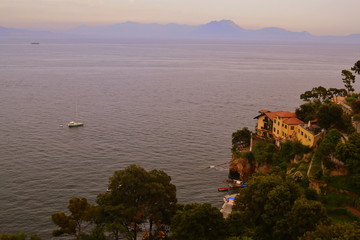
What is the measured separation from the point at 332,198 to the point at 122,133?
166ft

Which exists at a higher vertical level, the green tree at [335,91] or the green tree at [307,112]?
the green tree at [335,91]

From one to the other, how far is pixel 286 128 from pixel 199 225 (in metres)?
32.8

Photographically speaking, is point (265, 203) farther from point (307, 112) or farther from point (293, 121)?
point (307, 112)

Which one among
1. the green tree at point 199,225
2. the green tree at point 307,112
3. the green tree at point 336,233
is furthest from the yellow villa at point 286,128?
the green tree at point 336,233

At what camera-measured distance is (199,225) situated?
116 feet

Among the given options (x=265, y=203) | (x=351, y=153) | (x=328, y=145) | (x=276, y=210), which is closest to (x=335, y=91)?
(x=328, y=145)

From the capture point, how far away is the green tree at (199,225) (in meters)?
35.4

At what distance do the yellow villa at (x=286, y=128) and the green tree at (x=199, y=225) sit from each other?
24.8 meters

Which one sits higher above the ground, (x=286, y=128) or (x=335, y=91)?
(x=335, y=91)

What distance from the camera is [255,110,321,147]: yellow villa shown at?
56.7 metres

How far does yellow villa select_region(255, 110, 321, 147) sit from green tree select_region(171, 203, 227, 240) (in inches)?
977

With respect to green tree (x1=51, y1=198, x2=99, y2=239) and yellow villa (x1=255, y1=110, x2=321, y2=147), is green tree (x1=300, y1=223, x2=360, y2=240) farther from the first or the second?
yellow villa (x1=255, y1=110, x2=321, y2=147)

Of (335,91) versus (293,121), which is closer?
(293,121)

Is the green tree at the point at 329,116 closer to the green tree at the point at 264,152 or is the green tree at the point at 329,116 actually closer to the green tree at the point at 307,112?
the green tree at the point at 307,112
